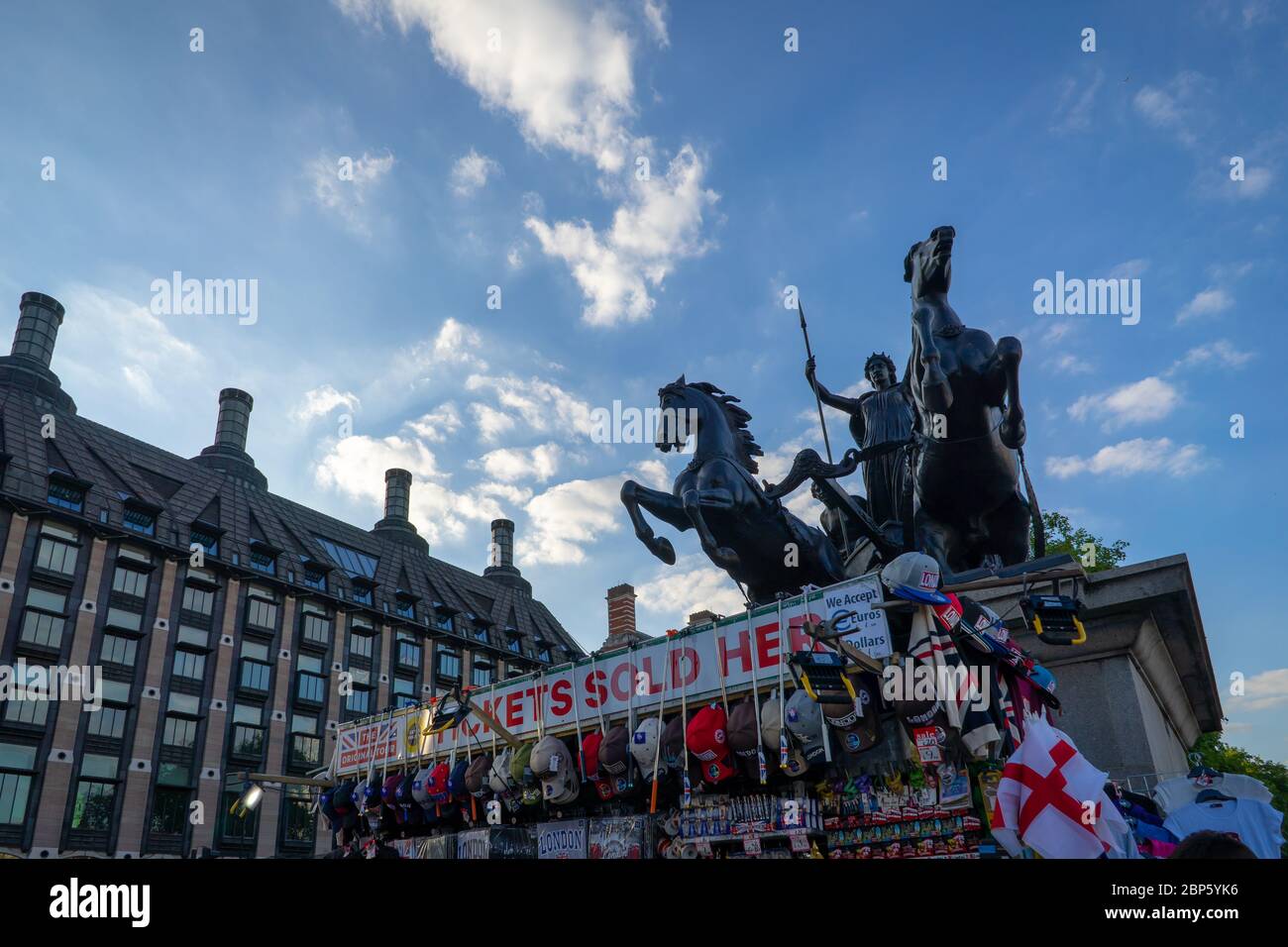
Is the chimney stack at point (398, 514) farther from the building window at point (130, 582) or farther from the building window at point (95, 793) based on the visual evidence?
the building window at point (95, 793)

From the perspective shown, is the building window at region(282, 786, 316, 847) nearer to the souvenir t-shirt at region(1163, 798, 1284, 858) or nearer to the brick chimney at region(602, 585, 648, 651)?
the brick chimney at region(602, 585, 648, 651)

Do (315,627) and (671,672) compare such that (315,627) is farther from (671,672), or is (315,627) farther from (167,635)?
(671,672)

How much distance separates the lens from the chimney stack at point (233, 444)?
210ft

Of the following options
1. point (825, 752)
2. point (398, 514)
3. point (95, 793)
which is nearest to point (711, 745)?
point (825, 752)

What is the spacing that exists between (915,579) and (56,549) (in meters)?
49.4

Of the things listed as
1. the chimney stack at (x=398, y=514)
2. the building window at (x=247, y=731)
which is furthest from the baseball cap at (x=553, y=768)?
the chimney stack at (x=398, y=514)

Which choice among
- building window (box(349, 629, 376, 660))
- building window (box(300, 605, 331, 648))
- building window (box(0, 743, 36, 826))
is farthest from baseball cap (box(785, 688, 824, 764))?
building window (box(349, 629, 376, 660))

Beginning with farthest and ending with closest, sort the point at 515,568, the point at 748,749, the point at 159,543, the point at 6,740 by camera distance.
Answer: the point at 515,568 < the point at 159,543 < the point at 6,740 < the point at 748,749

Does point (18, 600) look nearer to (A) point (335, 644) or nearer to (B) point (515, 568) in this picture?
(A) point (335, 644)

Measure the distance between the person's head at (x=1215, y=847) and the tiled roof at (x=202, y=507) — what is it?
52.0m

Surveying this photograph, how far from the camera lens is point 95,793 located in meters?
42.5

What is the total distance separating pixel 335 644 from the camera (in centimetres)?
5625
